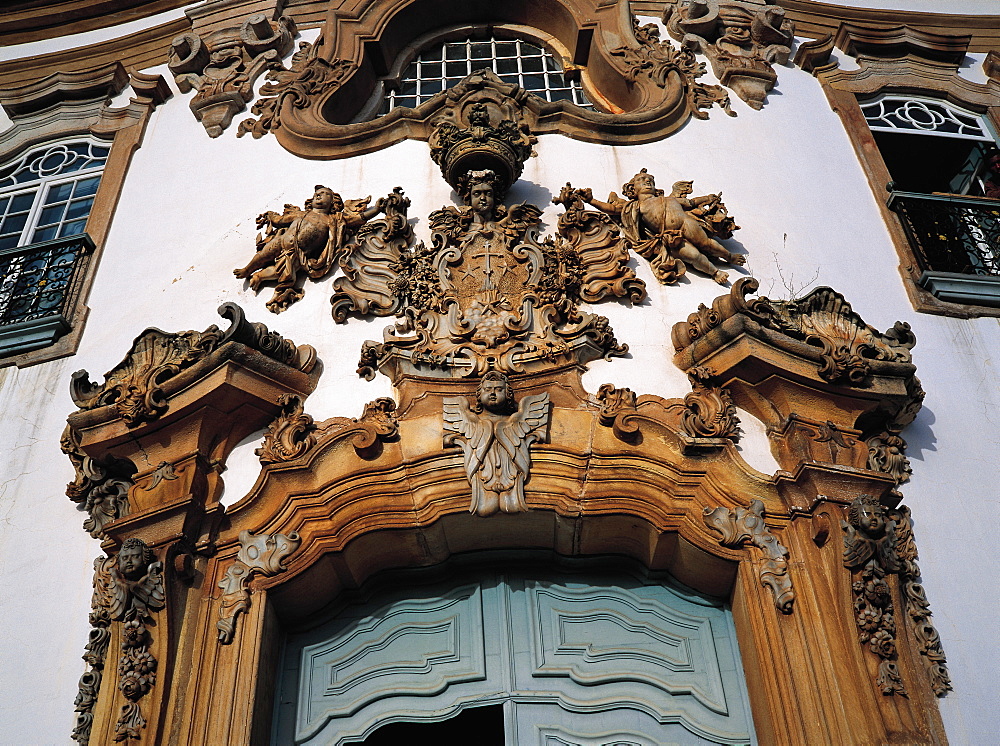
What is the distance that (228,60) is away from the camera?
27.5 feet

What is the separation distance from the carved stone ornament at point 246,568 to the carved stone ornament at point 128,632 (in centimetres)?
29

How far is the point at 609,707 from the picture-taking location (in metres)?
5.25

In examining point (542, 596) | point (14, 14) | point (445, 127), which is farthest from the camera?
point (14, 14)

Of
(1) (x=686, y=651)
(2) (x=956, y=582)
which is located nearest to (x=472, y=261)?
(1) (x=686, y=651)

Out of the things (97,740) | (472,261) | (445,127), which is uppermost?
(445,127)

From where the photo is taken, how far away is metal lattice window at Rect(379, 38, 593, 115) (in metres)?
8.41

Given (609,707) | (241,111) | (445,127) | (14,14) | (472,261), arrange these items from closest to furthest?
(609,707) → (472,261) → (445,127) → (241,111) → (14,14)

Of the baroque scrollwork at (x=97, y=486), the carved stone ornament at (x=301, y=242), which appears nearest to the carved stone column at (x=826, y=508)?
the carved stone ornament at (x=301, y=242)

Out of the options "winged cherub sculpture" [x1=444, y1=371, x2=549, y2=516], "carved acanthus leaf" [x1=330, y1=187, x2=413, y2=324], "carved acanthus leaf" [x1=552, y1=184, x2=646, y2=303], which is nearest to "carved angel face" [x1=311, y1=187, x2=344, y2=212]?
"carved acanthus leaf" [x1=330, y1=187, x2=413, y2=324]

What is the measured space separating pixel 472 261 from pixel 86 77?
13.5 ft

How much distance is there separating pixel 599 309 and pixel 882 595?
2140mm

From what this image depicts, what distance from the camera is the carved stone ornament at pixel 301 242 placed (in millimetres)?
6590

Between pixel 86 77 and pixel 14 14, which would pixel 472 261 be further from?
pixel 14 14

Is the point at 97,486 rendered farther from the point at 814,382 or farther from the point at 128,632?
the point at 814,382
